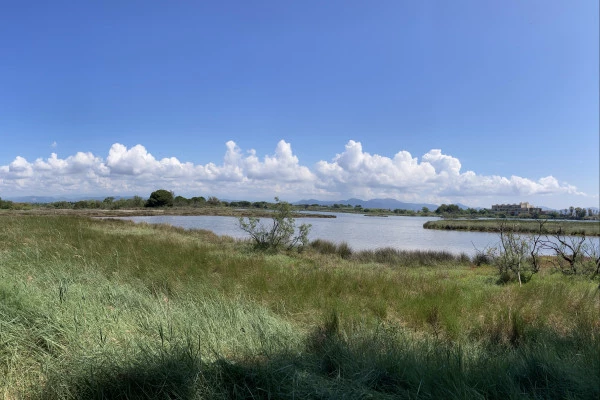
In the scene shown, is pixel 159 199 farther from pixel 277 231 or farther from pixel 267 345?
pixel 267 345

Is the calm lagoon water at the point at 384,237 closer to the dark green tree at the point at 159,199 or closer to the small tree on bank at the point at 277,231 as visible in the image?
the small tree on bank at the point at 277,231

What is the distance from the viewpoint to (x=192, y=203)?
116875mm

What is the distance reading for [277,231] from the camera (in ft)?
59.5

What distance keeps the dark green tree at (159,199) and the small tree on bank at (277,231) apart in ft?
291

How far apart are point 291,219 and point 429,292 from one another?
1101 cm

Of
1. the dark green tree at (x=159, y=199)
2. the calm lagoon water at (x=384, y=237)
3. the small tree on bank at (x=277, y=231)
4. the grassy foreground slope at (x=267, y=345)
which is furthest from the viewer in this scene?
the dark green tree at (x=159, y=199)

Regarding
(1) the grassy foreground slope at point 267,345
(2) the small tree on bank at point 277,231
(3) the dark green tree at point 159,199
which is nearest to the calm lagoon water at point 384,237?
(2) the small tree on bank at point 277,231

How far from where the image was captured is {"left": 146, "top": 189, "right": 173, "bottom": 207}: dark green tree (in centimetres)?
9831

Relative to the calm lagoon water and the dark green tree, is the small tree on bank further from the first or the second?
the dark green tree

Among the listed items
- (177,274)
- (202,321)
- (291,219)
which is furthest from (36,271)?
(291,219)

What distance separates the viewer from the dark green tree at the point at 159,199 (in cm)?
9831

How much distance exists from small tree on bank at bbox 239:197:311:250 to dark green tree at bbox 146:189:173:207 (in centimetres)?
8855

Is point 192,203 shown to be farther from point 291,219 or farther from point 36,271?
point 36,271

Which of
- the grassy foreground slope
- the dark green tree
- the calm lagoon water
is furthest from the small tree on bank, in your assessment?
the dark green tree
